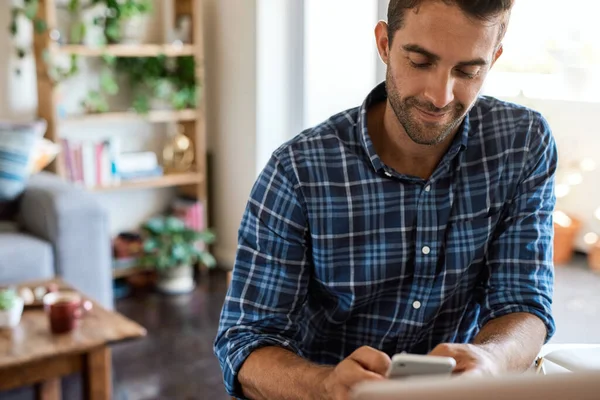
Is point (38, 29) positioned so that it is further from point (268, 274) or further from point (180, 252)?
point (268, 274)

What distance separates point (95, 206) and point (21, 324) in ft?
3.00

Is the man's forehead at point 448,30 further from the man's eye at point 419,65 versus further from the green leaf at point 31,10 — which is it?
the green leaf at point 31,10

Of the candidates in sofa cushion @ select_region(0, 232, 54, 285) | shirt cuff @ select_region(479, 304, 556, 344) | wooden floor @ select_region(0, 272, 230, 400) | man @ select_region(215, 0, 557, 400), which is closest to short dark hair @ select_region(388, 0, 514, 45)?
man @ select_region(215, 0, 557, 400)

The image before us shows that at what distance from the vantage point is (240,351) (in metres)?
1.15

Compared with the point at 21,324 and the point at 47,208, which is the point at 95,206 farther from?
the point at 21,324

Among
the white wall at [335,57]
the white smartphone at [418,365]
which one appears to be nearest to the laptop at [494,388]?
the white smartphone at [418,365]

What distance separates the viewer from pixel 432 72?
3.63 ft

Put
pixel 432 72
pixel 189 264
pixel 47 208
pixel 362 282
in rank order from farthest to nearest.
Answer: pixel 189 264
pixel 47 208
pixel 362 282
pixel 432 72

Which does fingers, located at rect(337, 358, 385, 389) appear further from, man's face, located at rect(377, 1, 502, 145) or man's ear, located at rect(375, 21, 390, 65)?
man's ear, located at rect(375, 21, 390, 65)

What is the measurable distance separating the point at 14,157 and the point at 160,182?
2.72 ft

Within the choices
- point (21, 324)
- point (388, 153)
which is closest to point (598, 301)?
point (388, 153)

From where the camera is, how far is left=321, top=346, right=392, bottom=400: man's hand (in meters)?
0.91

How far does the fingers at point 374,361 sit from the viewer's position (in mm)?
917

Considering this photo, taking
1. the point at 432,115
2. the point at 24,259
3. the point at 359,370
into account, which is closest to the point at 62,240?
the point at 24,259
